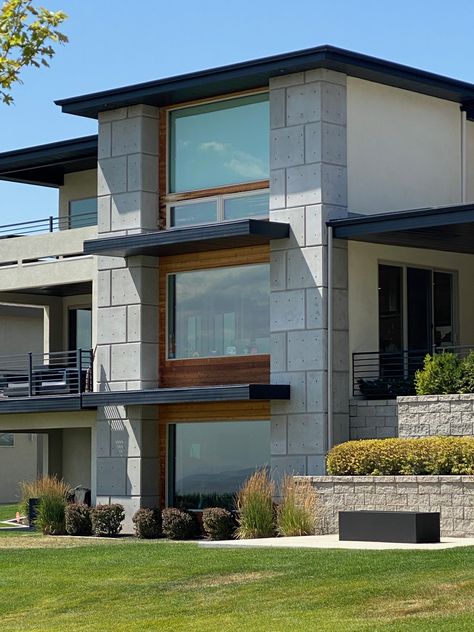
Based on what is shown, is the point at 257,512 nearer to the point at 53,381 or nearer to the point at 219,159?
the point at 219,159

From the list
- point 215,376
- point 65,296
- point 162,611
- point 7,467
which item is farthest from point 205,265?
point 7,467

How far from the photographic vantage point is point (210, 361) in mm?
32719

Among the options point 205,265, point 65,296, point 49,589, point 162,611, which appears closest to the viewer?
point 162,611

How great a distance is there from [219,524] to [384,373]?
5.14 meters

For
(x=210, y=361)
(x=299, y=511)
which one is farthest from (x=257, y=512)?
(x=210, y=361)

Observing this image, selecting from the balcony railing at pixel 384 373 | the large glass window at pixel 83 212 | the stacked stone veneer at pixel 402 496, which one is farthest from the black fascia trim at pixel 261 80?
the stacked stone veneer at pixel 402 496

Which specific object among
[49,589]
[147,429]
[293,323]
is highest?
[293,323]

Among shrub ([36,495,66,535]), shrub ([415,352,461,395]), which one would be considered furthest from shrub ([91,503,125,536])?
shrub ([415,352,461,395])

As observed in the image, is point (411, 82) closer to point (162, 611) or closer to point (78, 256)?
point (78, 256)

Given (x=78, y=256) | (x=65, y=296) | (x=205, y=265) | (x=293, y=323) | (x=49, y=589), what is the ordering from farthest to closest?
1. (x=65, y=296)
2. (x=78, y=256)
3. (x=205, y=265)
4. (x=293, y=323)
5. (x=49, y=589)

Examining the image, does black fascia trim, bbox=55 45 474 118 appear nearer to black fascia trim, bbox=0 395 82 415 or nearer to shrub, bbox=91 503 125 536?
black fascia trim, bbox=0 395 82 415

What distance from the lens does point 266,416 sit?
31.6m

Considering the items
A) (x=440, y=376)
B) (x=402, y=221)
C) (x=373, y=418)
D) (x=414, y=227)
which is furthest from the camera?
(x=373, y=418)

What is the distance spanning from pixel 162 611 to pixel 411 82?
17.6m
